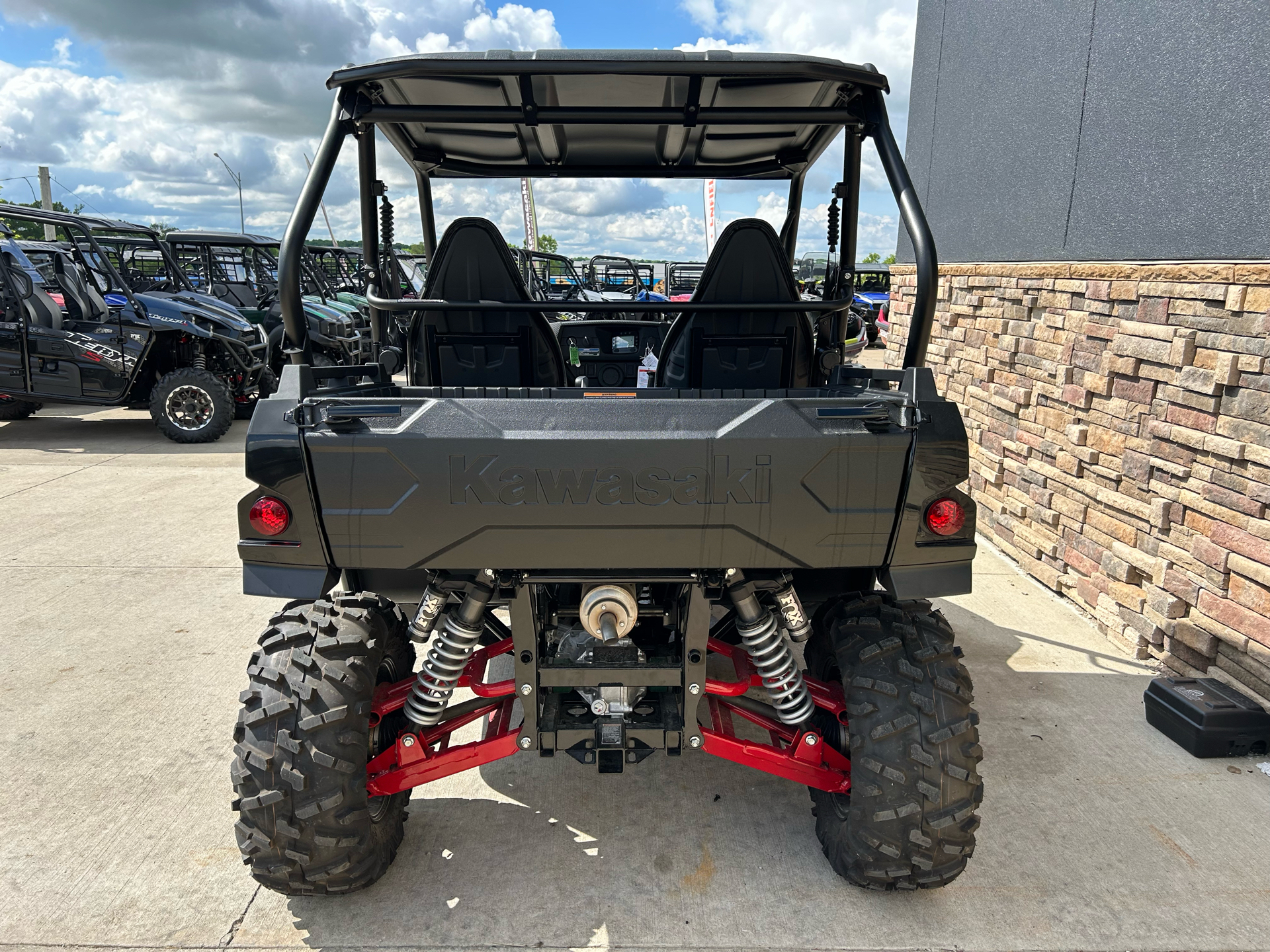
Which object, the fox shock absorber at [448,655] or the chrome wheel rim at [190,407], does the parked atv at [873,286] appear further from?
the fox shock absorber at [448,655]

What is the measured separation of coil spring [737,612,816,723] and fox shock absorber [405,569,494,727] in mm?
754

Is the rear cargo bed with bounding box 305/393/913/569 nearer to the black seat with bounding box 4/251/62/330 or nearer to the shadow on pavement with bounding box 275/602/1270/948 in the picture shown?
the shadow on pavement with bounding box 275/602/1270/948

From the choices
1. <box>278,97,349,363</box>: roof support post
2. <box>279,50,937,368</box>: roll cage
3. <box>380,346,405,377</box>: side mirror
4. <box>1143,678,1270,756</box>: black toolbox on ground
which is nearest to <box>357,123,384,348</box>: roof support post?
<box>279,50,937,368</box>: roll cage

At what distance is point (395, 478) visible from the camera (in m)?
2.13

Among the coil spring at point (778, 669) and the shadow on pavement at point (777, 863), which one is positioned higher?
the coil spring at point (778, 669)

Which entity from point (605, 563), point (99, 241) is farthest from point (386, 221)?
point (99, 241)

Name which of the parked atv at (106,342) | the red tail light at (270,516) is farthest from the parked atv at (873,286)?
the red tail light at (270,516)

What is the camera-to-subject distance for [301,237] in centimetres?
245

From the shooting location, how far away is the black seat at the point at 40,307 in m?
8.71

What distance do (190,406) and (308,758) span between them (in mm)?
A: 8008

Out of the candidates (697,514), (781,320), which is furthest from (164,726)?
(781,320)

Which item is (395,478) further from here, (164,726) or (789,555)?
(164,726)

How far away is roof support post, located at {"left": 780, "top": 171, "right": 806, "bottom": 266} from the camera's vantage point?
4230mm

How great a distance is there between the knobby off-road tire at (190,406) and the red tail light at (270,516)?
7.75 metres
